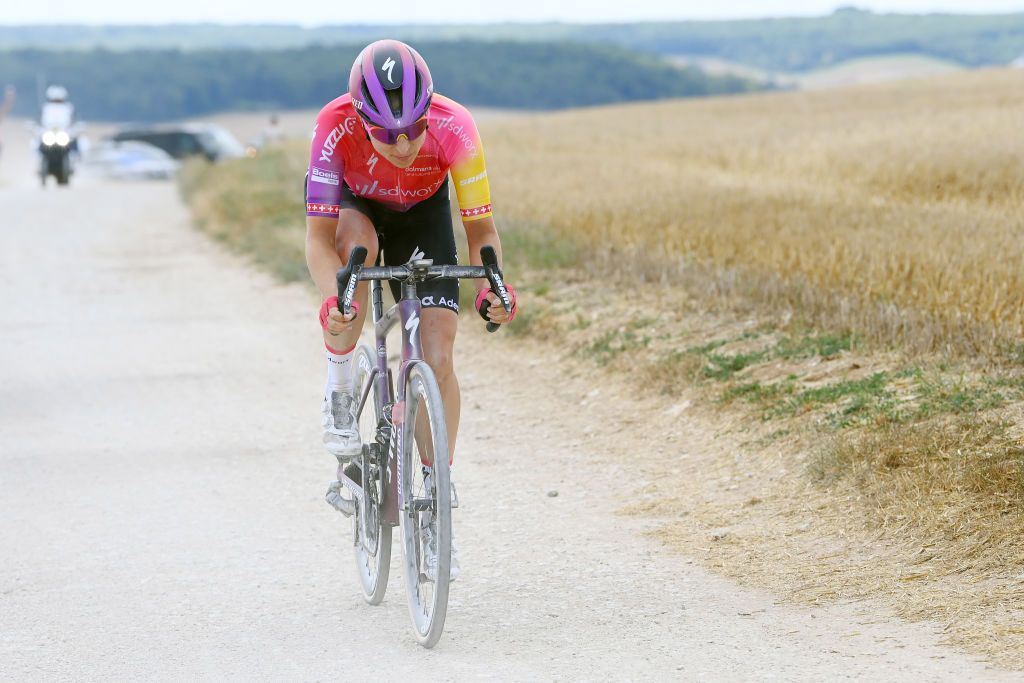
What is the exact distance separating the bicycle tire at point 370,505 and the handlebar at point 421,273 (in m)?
0.56

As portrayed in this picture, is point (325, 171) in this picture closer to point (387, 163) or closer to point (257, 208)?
point (387, 163)

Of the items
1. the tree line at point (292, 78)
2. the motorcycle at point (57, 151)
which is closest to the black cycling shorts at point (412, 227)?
the motorcycle at point (57, 151)

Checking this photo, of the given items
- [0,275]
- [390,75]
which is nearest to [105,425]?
[390,75]

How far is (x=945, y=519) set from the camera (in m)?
5.41

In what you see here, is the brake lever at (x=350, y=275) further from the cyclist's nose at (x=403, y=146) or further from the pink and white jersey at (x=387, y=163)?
the pink and white jersey at (x=387, y=163)

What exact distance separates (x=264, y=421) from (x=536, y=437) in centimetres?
163

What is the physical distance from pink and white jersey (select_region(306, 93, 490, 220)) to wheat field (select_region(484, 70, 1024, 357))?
344 cm

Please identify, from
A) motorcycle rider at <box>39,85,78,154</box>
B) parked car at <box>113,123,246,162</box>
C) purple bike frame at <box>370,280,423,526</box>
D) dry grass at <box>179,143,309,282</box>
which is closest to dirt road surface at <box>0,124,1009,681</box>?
purple bike frame at <box>370,280,423,526</box>

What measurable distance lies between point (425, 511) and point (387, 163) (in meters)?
1.21

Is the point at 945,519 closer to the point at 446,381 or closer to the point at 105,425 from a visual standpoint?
the point at 446,381

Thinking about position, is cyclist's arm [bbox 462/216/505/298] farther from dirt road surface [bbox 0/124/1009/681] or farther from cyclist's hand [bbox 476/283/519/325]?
dirt road surface [bbox 0/124/1009/681]

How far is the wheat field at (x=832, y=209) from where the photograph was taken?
851cm

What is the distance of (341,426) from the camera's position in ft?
17.2

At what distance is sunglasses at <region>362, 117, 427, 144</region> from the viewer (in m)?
4.55
